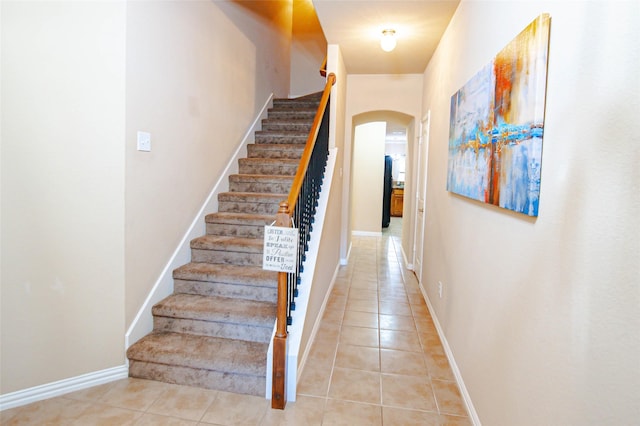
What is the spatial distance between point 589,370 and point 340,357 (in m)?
1.87

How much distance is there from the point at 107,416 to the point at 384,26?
364 cm

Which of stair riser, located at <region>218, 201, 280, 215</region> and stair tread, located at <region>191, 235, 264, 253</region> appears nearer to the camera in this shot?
stair tread, located at <region>191, 235, 264, 253</region>

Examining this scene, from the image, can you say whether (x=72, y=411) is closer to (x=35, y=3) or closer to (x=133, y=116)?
(x=133, y=116)

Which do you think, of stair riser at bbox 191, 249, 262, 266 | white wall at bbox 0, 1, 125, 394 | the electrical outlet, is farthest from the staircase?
the electrical outlet

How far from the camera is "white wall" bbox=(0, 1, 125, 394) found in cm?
189

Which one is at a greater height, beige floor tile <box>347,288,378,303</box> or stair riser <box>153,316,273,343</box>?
stair riser <box>153,316,273,343</box>

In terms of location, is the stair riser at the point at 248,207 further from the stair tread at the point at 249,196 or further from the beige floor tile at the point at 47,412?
the beige floor tile at the point at 47,412

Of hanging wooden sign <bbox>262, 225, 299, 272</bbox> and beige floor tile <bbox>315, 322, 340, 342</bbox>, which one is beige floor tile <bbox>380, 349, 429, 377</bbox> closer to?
beige floor tile <bbox>315, 322, 340, 342</bbox>

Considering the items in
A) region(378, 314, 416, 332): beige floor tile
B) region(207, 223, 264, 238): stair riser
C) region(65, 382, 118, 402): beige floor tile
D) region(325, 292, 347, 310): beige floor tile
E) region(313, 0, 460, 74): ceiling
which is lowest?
region(65, 382, 118, 402): beige floor tile

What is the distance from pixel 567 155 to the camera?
3.64 feet

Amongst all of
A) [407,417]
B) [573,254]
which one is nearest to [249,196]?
[407,417]

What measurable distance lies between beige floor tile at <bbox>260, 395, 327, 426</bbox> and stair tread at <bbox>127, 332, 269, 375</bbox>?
254mm

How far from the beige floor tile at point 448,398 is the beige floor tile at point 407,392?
4cm

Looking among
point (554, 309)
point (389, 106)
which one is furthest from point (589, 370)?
point (389, 106)
